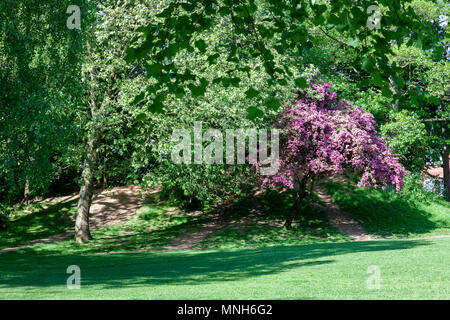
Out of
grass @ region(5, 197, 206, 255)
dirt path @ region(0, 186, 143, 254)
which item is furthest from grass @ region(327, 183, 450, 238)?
dirt path @ region(0, 186, 143, 254)

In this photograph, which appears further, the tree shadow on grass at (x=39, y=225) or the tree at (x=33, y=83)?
the tree shadow on grass at (x=39, y=225)

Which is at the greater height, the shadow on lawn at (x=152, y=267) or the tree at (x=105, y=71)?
the tree at (x=105, y=71)

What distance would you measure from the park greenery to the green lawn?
143mm

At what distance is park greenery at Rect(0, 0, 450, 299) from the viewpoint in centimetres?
620

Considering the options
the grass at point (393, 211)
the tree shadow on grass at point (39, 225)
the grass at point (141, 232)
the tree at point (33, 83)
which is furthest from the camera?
the grass at point (393, 211)

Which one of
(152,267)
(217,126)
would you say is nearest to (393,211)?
(217,126)

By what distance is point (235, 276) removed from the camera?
11.2 metres

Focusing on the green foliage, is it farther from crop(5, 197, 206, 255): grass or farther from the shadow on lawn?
the shadow on lawn

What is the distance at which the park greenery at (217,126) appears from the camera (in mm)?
6199

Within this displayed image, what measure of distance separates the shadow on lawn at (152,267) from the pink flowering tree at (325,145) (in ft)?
21.8

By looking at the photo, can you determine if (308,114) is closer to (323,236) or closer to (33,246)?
(323,236)

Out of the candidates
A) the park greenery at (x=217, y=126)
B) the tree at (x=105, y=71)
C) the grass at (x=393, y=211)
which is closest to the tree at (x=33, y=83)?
the park greenery at (x=217, y=126)

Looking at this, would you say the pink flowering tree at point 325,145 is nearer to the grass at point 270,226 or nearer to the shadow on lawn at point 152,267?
the grass at point 270,226
